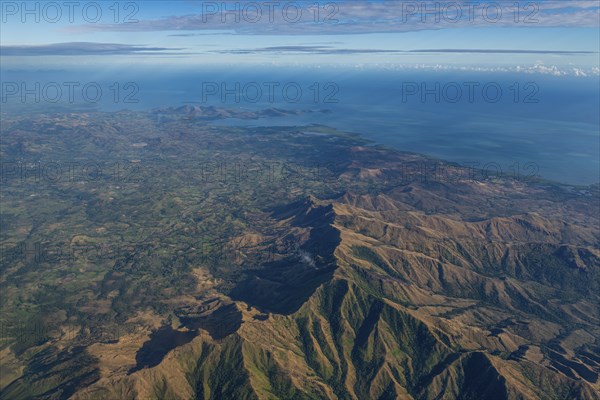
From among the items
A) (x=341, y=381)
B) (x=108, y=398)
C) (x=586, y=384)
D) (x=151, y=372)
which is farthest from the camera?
(x=341, y=381)

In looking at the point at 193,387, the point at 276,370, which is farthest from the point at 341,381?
the point at 193,387

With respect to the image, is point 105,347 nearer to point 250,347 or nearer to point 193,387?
point 193,387

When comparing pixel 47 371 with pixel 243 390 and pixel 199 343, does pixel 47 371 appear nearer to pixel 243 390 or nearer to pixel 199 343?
pixel 199 343

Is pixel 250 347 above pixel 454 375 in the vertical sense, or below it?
above

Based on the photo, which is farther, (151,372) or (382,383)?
(382,383)

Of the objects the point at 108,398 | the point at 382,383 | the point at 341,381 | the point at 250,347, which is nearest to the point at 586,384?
the point at 382,383

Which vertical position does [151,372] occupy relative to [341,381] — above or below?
above

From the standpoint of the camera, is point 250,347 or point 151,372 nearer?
point 151,372

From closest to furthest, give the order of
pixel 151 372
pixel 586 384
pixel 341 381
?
pixel 151 372, pixel 586 384, pixel 341 381

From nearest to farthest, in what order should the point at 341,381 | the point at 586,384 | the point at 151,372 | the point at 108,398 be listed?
1. the point at 108,398
2. the point at 151,372
3. the point at 586,384
4. the point at 341,381

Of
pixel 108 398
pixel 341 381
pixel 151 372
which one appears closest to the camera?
pixel 108 398
